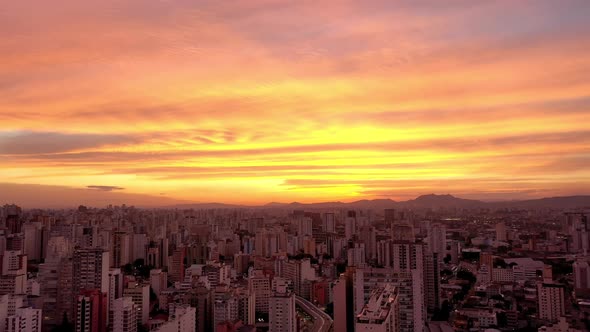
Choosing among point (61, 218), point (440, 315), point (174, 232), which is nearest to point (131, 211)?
point (174, 232)

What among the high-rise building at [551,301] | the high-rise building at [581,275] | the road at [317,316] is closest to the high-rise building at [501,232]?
the high-rise building at [551,301]

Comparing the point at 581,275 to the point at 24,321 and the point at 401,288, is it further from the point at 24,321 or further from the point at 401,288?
the point at 24,321

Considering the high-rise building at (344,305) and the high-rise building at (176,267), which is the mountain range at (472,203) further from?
the high-rise building at (176,267)

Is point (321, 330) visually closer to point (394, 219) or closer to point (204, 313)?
point (204, 313)

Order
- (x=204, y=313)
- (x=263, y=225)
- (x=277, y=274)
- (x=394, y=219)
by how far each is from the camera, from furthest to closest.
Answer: (x=263, y=225) → (x=394, y=219) → (x=277, y=274) → (x=204, y=313)

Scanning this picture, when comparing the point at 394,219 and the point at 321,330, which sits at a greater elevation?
the point at 394,219

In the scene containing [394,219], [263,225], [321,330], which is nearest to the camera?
[321,330]
